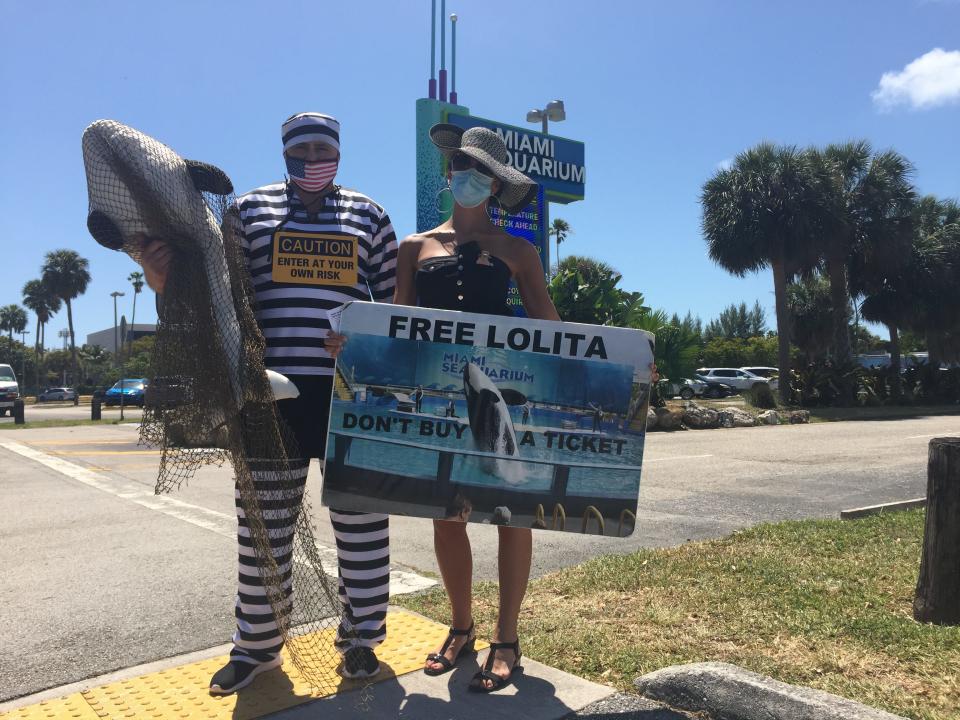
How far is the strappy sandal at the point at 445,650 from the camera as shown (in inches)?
113

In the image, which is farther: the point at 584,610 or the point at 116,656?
the point at 584,610

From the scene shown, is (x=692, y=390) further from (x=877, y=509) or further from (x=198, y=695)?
(x=198, y=695)

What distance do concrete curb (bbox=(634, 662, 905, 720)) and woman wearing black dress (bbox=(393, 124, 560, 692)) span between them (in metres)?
0.55

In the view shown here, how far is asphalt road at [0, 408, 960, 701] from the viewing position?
136 inches

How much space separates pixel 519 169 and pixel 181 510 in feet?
27.5

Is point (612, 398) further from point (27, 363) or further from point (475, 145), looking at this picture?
point (27, 363)

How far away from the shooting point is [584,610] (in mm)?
3551

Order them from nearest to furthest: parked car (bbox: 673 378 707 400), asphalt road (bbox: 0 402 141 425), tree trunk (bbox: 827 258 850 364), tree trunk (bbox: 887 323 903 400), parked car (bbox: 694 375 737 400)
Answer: asphalt road (bbox: 0 402 141 425), tree trunk (bbox: 827 258 850 364), tree trunk (bbox: 887 323 903 400), parked car (bbox: 673 378 707 400), parked car (bbox: 694 375 737 400)

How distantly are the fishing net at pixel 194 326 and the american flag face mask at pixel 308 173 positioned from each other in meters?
0.33

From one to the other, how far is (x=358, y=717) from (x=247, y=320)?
1.39 meters

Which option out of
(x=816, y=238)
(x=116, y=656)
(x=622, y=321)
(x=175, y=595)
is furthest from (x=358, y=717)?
(x=816, y=238)

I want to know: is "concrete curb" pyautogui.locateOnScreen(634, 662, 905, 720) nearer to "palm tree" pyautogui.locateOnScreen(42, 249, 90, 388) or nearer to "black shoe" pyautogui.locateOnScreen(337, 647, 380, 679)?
"black shoe" pyautogui.locateOnScreen(337, 647, 380, 679)

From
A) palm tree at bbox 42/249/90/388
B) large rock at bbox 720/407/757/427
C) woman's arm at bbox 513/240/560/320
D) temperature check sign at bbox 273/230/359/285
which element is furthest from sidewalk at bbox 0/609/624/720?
palm tree at bbox 42/249/90/388

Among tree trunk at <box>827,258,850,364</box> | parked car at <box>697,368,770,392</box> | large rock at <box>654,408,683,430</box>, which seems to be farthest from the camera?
parked car at <box>697,368,770,392</box>
